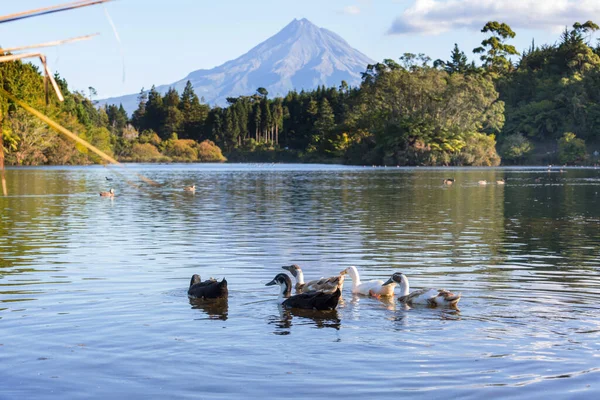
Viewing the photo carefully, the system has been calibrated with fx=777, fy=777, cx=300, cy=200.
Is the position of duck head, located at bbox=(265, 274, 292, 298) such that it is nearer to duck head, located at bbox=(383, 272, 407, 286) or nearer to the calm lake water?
the calm lake water

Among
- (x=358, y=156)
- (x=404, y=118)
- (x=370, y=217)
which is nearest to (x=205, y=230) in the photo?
(x=370, y=217)

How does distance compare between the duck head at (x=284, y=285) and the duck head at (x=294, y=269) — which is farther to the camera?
the duck head at (x=294, y=269)

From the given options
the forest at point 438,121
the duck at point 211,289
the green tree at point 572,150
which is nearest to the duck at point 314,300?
the duck at point 211,289

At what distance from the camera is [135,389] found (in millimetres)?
8188

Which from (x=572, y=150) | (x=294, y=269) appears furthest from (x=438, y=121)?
(x=294, y=269)

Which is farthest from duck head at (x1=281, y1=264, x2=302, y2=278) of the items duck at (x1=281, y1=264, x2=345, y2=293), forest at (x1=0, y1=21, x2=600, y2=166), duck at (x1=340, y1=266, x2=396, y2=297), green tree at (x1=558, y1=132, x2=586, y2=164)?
green tree at (x1=558, y1=132, x2=586, y2=164)

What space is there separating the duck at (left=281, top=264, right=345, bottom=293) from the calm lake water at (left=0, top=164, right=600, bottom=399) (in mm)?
435

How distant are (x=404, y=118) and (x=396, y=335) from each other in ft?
350

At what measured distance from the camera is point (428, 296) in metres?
12.5

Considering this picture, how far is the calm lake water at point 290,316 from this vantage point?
8.48 metres

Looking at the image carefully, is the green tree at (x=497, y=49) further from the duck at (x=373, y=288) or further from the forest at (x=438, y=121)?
the duck at (x=373, y=288)

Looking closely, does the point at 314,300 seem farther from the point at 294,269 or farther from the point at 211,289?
the point at 294,269

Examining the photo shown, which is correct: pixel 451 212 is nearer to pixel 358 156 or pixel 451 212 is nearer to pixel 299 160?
pixel 358 156

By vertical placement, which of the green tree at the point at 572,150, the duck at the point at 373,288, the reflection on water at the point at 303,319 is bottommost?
the reflection on water at the point at 303,319
